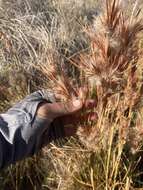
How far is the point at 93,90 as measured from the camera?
3.87 ft

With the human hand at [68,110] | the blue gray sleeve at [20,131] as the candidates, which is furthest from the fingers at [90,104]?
the blue gray sleeve at [20,131]

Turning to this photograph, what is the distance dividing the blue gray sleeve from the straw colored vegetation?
10cm

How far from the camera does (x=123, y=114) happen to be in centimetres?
136

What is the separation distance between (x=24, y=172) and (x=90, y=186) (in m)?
0.54

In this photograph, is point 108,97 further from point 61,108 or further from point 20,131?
point 20,131

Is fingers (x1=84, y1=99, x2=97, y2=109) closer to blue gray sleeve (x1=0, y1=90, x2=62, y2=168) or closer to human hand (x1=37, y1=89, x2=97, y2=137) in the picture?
human hand (x1=37, y1=89, x2=97, y2=137)

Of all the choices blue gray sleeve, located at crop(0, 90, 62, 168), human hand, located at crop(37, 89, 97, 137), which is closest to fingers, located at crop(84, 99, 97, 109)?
human hand, located at crop(37, 89, 97, 137)

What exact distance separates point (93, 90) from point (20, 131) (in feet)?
0.73

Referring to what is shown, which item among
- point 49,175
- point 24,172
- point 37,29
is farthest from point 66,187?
point 37,29

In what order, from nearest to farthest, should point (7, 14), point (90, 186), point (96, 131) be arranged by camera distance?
point (96, 131) → point (90, 186) → point (7, 14)

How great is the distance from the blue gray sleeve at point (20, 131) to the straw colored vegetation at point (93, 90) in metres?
0.10

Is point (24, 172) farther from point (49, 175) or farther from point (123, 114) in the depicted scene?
point (123, 114)

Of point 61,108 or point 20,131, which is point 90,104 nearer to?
point 61,108

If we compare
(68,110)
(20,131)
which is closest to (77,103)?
(68,110)
